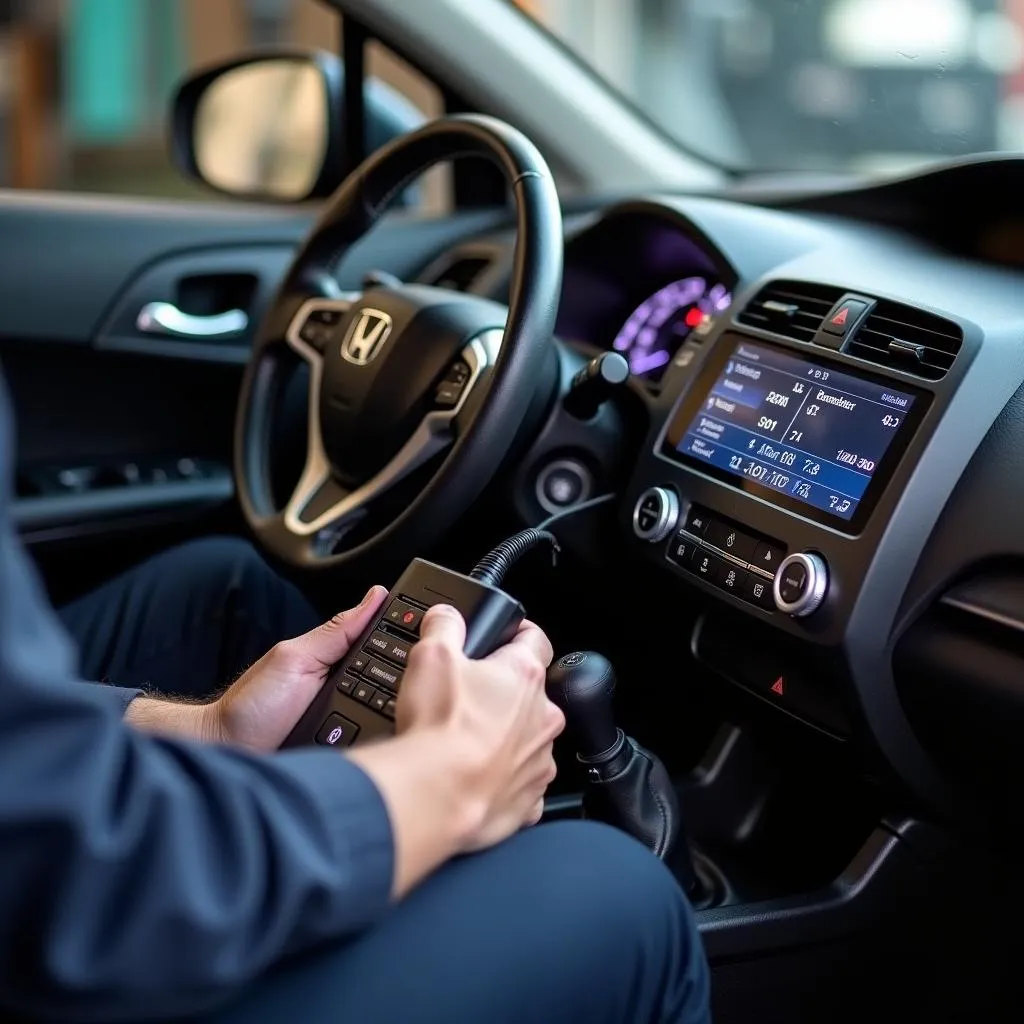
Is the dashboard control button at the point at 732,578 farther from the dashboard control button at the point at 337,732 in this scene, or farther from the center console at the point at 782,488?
the dashboard control button at the point at 337,732

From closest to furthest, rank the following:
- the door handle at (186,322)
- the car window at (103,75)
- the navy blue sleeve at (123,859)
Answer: the navy blue sleeve at (123,859)
the door handle at (186,322)
the car window at (103,75)

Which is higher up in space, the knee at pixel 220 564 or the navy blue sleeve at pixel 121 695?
the navy blue sleeve at pixel 121 695

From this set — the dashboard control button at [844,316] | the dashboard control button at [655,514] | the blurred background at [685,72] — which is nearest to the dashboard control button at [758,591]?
the dashboard control button at [655,514]

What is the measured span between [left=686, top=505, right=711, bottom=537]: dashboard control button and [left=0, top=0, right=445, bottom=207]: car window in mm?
5277

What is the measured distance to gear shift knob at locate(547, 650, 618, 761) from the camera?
114 cm

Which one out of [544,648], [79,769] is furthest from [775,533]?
[79,769]

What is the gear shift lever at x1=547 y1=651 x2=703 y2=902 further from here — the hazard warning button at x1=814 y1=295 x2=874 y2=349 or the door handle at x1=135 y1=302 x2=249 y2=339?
the door handle at x1=135 y1=302 x2=249 y2=339

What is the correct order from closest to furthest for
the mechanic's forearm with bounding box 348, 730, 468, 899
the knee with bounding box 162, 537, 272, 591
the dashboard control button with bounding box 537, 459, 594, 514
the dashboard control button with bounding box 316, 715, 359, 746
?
the mechanic's forearm with bounding box 348, 730, 468, 899, the dashboard control button with bounding box 316, 715, 359, 746, the dashboard control button with bounding box 537, 459, 594, 514, the knee with bounding box 162, 537, 272, 591

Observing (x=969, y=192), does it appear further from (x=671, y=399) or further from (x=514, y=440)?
(x=514, y=440)

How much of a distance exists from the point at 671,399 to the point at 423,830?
71cm

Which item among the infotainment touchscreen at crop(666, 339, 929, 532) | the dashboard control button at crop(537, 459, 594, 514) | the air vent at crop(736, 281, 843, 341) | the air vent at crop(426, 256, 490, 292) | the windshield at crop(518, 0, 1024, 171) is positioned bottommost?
the dashboard control button at crop(537, 459, 594, 514)

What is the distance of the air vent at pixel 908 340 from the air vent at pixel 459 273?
26.1 inches

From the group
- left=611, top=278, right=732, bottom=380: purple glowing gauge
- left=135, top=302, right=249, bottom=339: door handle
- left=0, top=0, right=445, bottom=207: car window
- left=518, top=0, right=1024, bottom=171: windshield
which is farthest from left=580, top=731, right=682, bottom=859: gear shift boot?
left=0, top=0, right=445, bottom=207: car window

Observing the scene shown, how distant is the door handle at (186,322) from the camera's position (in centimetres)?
197
